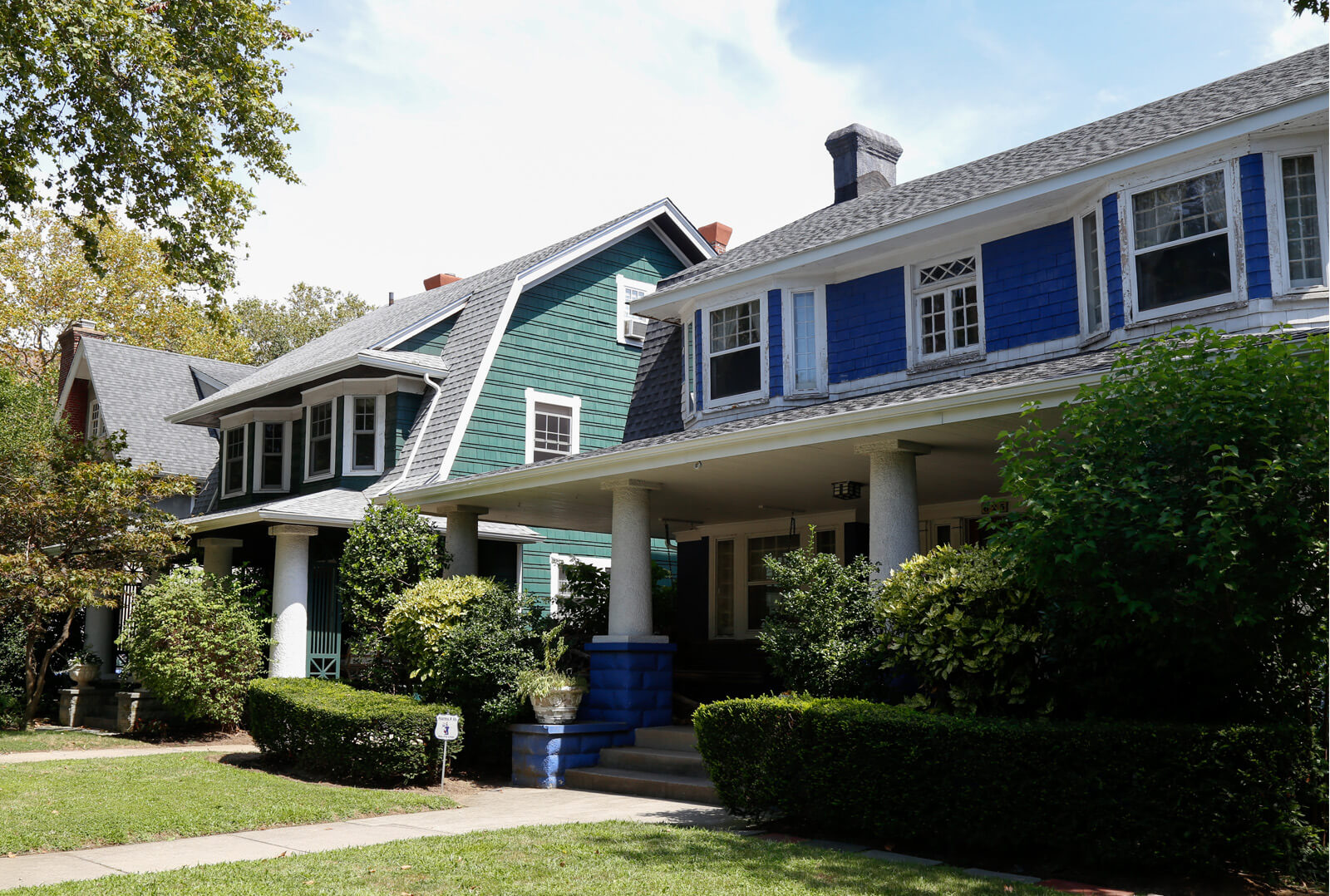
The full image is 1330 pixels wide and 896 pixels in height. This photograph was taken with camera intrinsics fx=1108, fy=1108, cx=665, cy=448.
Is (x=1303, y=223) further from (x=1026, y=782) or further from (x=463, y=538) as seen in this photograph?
(x=463, y=538)

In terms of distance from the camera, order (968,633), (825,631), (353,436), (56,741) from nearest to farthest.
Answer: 1. (968,633)
2. (825,631)
3. (56,741)
4. (353,436)

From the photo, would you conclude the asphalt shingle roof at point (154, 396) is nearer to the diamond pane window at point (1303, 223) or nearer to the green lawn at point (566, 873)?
the green lawn at point (566, 873)

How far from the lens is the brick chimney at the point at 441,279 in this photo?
26.1 meters

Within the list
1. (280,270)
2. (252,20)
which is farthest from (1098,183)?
(280,270)

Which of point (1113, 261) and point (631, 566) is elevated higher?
point (1113, 261)

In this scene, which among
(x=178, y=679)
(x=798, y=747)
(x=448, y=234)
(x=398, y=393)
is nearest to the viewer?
(x=798, y=747)

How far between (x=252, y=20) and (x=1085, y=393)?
9234mm

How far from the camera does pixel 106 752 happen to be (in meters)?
14.9

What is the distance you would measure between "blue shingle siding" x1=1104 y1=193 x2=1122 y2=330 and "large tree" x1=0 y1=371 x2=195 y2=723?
46.5 feet

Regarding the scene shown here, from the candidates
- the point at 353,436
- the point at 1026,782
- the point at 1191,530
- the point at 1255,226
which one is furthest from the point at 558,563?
the point at 1191,530

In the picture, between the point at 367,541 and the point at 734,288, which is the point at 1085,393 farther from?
the point at 367,541

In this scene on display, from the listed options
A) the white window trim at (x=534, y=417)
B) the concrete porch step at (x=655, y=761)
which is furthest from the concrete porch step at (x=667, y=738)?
the white window trim at (x=534, y=417)

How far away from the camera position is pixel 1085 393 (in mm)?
7637

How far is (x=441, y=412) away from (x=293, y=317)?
2942 cm
